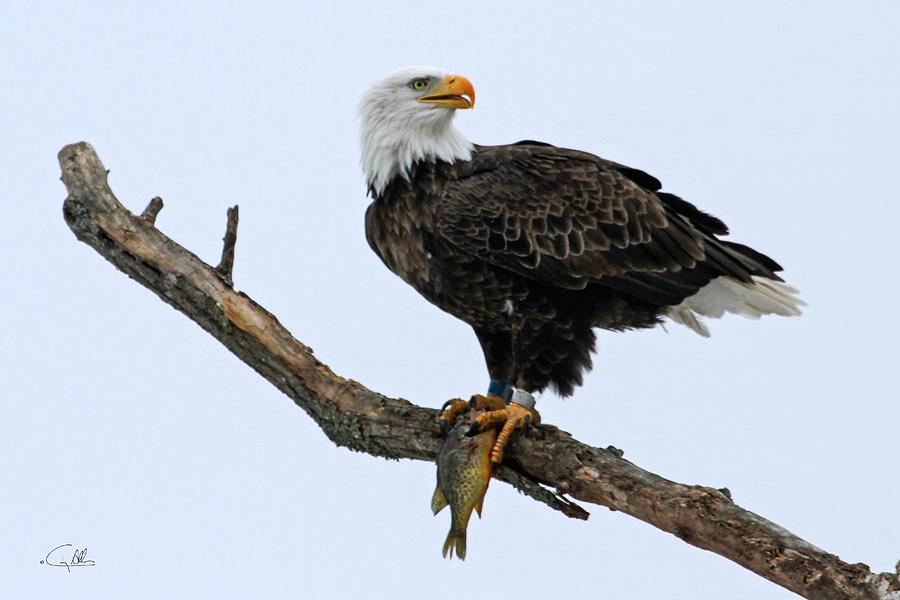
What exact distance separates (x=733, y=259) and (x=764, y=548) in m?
1.95

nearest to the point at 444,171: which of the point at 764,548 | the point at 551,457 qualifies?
the point at 551,457

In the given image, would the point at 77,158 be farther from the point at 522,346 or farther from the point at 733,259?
the point at 733,259

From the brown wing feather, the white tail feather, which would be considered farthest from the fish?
the white tail feather

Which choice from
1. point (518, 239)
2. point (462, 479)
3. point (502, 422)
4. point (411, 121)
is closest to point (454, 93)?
point (411, 121)

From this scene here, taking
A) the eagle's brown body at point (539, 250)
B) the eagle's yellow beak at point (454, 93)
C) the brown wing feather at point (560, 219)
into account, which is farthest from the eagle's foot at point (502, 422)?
the eagle's yellow beak at point (454, 93)

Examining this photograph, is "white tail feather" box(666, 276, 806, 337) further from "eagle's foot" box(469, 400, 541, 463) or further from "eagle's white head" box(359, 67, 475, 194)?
"eagle's white head" box(359, 67, 475, 194)

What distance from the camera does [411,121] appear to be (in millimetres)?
5910

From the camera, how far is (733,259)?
6.20m

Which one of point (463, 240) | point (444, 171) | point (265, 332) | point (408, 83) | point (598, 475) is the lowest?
point (598, 475)

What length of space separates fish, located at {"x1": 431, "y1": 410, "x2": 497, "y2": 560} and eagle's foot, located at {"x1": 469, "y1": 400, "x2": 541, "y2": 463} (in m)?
0.03

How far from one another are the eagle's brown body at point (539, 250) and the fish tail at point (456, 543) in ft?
2.86

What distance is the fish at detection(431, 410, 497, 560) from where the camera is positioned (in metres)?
5.40

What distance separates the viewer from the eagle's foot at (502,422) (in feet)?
18.1

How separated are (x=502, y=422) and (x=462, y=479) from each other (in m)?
0.39
